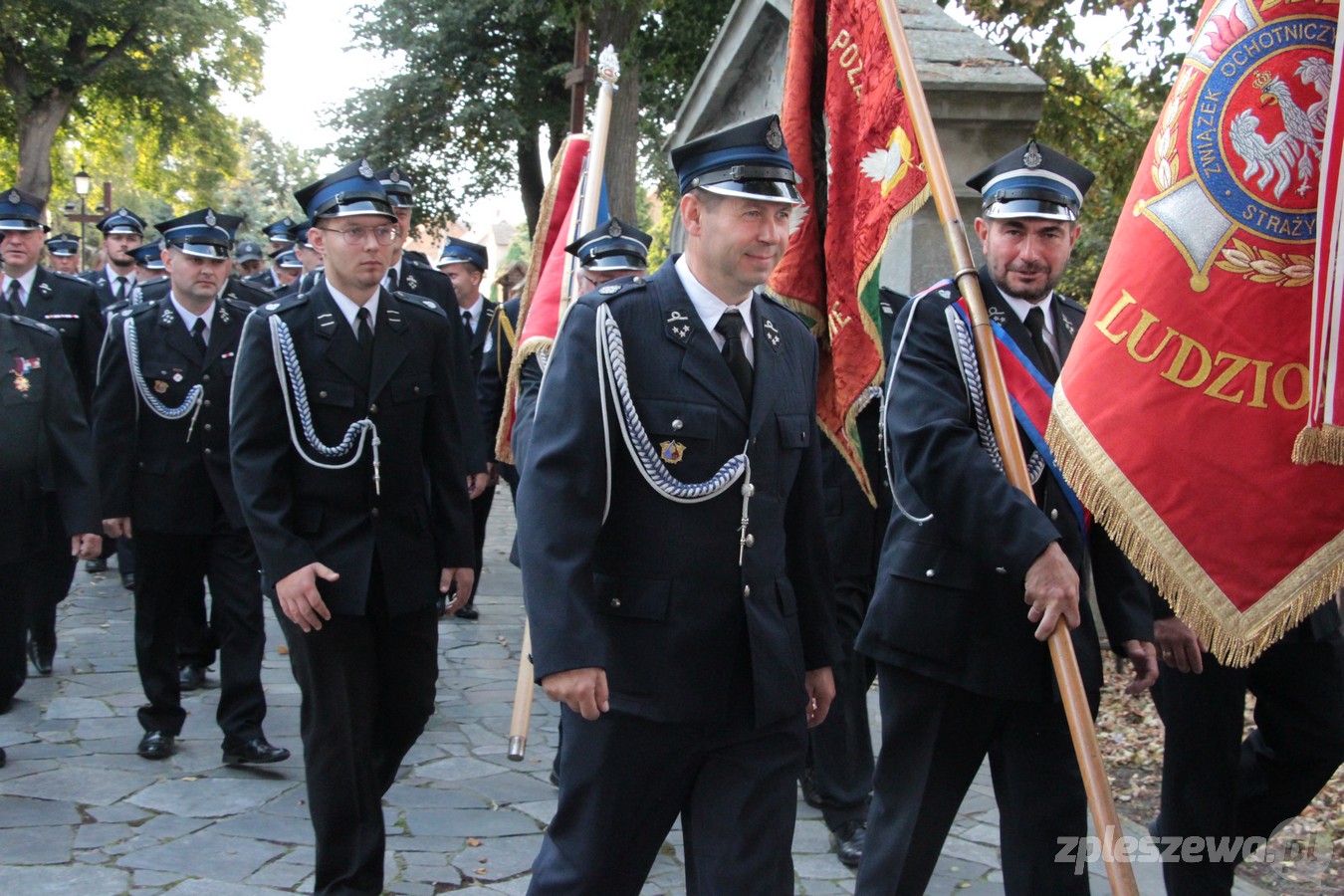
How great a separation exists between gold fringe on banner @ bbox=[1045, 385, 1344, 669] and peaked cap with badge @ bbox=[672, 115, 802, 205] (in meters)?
0.98

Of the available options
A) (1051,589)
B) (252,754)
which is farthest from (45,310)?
(1051,589)

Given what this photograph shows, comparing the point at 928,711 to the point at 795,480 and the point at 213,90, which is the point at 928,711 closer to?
the point at 795,480

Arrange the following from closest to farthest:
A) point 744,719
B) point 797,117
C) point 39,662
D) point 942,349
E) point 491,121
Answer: point 744,719 → point 942,349 → point 797,117 → point 39,662 → point 491,121

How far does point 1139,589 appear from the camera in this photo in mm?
3930

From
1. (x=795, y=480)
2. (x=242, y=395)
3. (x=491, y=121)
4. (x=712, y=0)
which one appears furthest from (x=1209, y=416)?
(x=491, y=121)

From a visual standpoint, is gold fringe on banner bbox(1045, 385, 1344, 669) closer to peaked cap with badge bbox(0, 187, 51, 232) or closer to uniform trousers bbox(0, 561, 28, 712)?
uniform trousers bbox(0, 561, 28, 712)

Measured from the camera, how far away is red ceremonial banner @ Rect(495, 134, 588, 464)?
21.5 ft

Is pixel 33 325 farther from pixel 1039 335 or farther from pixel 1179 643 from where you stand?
pixel 1179 643

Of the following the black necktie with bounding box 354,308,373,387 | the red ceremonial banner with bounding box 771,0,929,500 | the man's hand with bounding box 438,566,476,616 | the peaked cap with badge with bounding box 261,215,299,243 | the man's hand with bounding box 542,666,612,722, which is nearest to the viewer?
the man's hand with bounding box 542,666,612,722

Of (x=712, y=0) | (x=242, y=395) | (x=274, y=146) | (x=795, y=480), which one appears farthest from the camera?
(x=274, y=146)

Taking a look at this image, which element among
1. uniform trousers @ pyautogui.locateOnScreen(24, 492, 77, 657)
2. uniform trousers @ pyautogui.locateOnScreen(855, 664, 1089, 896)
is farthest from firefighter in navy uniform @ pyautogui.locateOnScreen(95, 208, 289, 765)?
uniform trousers @ pyautogui.locateOnScreen(855, 664, 1089, 896)

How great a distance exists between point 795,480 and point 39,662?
5894 millimetres

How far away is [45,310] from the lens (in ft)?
28.6

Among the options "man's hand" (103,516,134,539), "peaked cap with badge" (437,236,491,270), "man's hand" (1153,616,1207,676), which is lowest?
"man's hand" (103,516,134,539)
